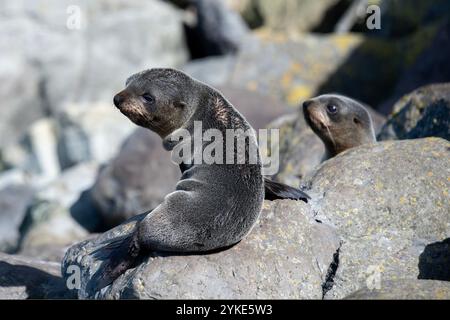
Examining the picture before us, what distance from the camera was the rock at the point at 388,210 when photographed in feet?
25.2

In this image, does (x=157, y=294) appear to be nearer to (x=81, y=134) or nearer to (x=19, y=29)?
(x=81, y=134)

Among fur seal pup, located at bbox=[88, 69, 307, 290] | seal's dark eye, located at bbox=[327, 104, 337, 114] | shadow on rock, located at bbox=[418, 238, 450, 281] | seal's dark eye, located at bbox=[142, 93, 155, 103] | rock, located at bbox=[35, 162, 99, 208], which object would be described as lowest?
rock, located at bbox=[35, 162, 99, 208]

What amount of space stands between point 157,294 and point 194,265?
1.39 feet

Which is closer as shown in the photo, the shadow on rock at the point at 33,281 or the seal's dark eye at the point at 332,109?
the shadow on rock at the point at 33,281

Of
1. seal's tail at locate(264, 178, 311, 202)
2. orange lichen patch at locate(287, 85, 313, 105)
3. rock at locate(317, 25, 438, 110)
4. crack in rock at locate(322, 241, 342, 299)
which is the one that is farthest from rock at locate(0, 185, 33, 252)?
crack in rock at locate(322, 241, 342, 299)

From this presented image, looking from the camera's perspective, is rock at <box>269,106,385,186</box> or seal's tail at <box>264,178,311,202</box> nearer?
seal's tail at <box>264,178,311,202</box>

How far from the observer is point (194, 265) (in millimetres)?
7180

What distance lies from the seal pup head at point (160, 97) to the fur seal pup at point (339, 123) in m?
3.14

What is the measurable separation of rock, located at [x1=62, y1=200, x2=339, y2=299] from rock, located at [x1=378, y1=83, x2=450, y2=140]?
3.19m

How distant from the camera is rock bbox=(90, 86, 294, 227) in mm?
15539

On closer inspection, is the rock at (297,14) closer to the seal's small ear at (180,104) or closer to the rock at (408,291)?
the seal's small ear at (180,104)

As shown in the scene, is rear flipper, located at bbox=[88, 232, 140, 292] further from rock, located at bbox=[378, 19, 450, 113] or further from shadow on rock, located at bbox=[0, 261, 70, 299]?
rock, located at bbox=[378, 19, 450, 113]

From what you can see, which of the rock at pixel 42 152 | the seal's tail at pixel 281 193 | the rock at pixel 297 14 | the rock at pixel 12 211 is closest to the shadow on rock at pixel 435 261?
the seal's tail at pixel 281 193

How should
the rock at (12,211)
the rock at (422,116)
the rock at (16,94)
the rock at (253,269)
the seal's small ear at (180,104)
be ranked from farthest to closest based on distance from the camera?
the rock at (16,94) → the rock at (12,211) → the rock at (422,116) → the seal's small ear at (180,104) → the rock at (253,269)
